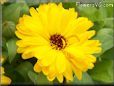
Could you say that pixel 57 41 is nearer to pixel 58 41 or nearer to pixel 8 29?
pixel 58 41

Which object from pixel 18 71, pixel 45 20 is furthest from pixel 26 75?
pixel 45 20

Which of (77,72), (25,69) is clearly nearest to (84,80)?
(77,72)

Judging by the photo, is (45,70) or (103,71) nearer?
(45,70)

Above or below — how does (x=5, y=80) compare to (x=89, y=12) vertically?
below

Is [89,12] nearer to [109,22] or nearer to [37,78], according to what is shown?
[109,22]

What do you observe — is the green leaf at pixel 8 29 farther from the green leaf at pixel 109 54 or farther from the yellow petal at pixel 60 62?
the green leaf at pixel 109 54

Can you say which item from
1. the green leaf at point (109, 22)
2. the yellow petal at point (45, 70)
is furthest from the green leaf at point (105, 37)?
the yellow petal at point (45, 70)

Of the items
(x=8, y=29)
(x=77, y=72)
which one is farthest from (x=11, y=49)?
(x=77, y=72)

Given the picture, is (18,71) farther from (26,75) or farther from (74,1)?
(74,1)
